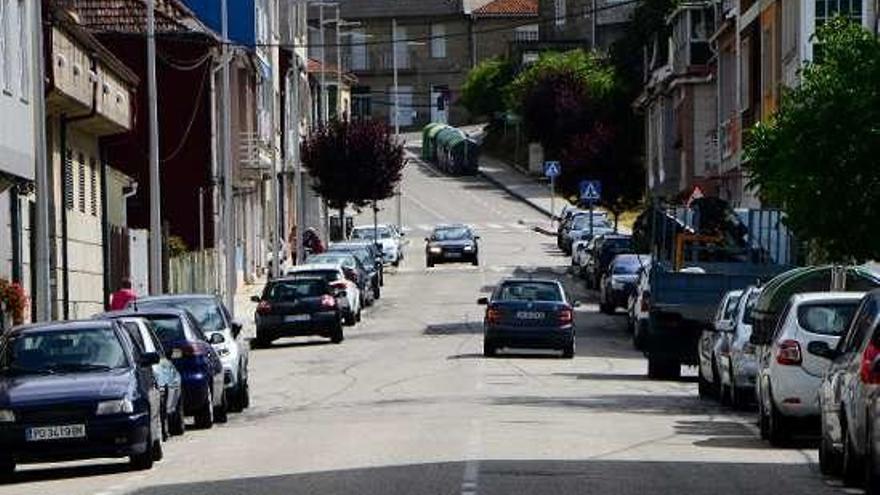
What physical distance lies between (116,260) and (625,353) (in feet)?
41.7

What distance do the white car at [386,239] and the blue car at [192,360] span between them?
5465 centimetres

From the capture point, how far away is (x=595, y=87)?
120 m

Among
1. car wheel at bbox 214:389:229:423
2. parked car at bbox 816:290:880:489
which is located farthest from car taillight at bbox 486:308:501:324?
parked car at bbox 816:290:880:489

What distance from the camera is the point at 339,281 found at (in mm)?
57469

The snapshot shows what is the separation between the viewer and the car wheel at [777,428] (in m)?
25.3

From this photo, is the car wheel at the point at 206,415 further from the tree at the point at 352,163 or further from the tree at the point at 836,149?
the tree at the point at 352,163

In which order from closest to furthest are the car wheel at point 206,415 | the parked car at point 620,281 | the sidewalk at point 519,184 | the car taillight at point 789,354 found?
1. the car taillight at point 789,354
2. the car wheel at point 206,415
3. the parked car at point 620,281
4. the sidewalk at point 519,184

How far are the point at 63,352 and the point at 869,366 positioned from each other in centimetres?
876

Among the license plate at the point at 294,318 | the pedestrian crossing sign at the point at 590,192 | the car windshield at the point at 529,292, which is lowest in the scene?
the license plate at the point at 294,318

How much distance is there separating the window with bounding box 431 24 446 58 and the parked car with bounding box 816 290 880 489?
133 meters

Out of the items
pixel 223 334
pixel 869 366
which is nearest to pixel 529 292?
pixel 223 334

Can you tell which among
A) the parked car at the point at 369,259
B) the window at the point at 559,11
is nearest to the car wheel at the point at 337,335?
the parked car at the point at 369,259

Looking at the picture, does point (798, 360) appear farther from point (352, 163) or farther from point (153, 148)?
point (352, 163)

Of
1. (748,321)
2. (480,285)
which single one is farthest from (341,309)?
(748,321)
